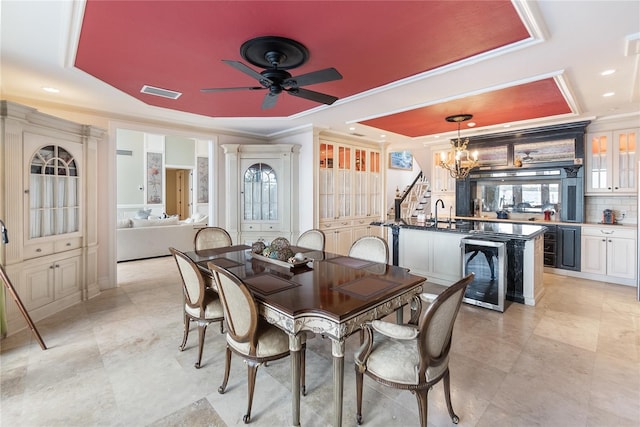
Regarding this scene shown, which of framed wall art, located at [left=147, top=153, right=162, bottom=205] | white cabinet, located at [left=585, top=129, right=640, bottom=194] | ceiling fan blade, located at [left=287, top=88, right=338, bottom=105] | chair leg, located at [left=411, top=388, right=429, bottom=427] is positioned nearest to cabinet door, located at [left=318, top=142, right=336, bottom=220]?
ceiling fan blade, located at [left=287, top=88, right=338, bottom=105]

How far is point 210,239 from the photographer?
3.76 meters

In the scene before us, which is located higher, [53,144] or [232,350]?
[53,144]

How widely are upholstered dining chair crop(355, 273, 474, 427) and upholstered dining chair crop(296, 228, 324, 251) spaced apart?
1.85 metres

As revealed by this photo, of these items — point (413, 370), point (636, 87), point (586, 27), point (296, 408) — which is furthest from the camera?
point (636, 87)

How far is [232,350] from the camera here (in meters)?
2.02

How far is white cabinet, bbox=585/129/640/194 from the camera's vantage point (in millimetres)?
4781

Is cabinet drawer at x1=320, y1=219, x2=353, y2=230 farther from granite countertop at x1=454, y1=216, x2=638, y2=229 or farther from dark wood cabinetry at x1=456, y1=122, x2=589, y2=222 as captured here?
dark wood cabinetry at x1=456, y1=122, x2=589, y2=222

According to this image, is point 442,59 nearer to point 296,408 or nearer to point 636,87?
point 636,87

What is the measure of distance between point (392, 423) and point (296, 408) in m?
0.60

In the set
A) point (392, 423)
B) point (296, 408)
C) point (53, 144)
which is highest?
point (53, 144)

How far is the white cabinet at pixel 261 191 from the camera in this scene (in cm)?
548

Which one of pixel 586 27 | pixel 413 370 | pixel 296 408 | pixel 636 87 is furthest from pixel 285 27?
pixel 636 87

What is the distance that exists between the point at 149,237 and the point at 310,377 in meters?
5.44

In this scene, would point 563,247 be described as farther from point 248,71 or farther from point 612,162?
point 248,71
